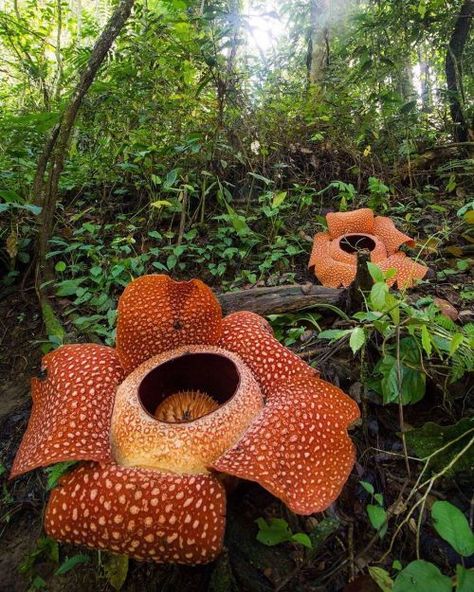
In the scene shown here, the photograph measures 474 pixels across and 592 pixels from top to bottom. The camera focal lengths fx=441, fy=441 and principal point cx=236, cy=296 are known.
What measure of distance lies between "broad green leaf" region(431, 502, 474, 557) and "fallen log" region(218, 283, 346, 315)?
1.50m

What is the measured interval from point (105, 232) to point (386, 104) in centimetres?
387

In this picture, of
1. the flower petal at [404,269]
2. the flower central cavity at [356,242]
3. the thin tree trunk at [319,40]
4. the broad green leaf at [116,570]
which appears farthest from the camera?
the thin tree trunk at [319,40]

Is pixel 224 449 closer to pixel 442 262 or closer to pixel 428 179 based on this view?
pixel 442 262

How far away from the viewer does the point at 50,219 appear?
3297mm

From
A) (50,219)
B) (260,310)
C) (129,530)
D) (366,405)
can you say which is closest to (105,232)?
(50,219)

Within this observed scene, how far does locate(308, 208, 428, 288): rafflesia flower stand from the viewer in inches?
135

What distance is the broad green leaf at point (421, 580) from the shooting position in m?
0.97

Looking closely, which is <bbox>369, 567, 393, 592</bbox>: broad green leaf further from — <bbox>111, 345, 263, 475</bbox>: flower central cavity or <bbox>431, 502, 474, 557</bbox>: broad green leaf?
<bbox>111, 345, 263, 475</bbox>: flower central cavity

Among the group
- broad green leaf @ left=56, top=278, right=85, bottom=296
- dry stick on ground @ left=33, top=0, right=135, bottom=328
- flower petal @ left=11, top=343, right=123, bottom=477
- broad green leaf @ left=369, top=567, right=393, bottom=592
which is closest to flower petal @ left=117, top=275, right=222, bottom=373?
flower petal @ left=11, top=343, right=123, bottom=477

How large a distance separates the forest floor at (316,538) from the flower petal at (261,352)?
0.37 m

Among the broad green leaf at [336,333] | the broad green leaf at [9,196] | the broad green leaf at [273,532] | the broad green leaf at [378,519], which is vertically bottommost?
the broad green leaf at [273,532]

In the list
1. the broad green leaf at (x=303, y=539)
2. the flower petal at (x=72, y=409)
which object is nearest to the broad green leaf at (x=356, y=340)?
the broad green leaf at (x=303, y=539)

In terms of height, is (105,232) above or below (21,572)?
above

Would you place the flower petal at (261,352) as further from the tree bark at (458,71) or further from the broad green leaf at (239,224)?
the tree bark at (458,71)
